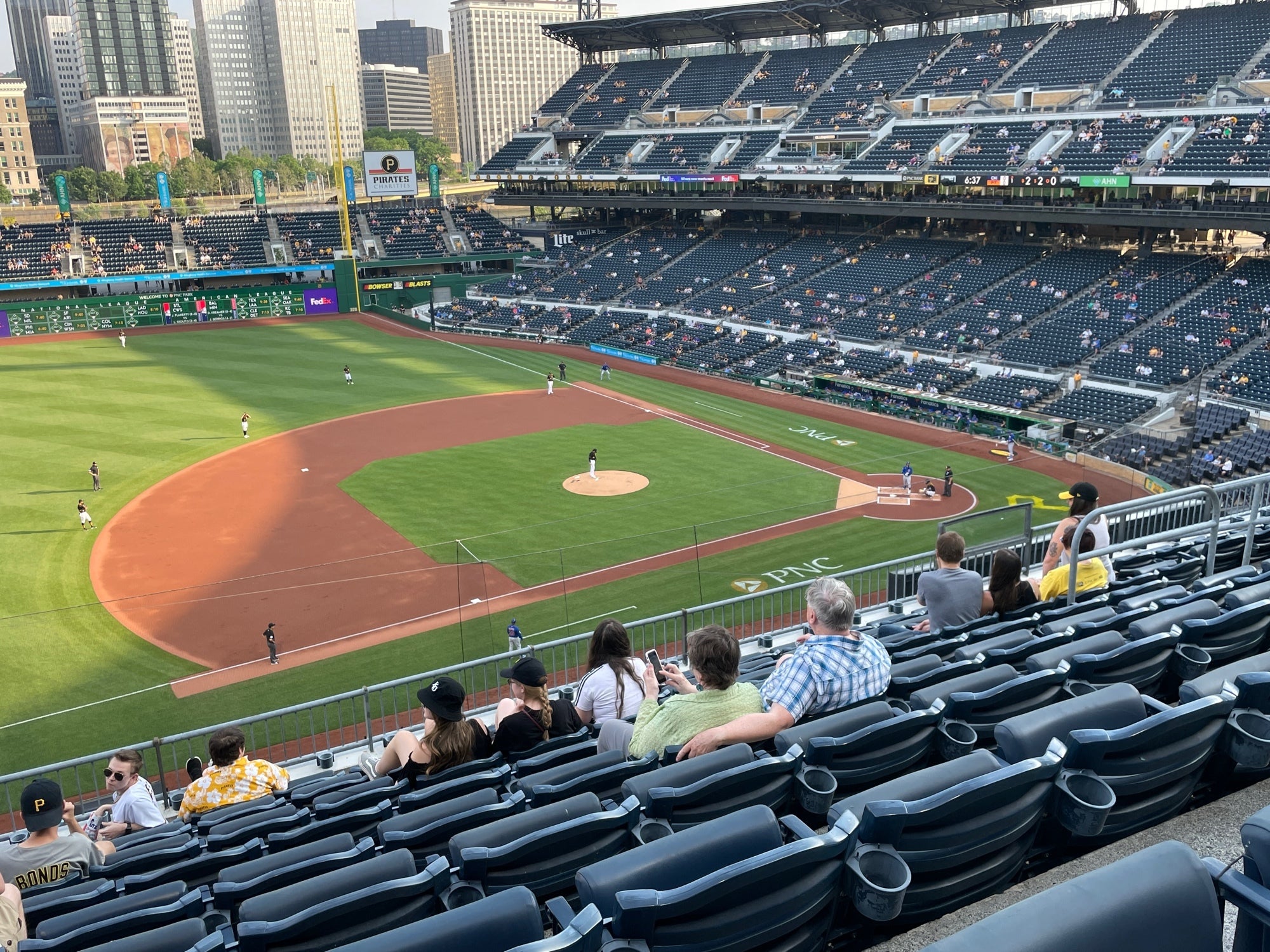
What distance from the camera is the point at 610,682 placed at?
8.34 meters

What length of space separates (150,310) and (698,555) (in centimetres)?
6434

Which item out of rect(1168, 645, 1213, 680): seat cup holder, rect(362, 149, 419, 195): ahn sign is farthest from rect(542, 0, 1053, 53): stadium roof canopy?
rect(1168, 645, 1213, 680): seat cup holder

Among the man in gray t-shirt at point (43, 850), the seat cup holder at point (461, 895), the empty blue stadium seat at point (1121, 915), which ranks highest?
the empty blue stadium seat at point (1121, 915)

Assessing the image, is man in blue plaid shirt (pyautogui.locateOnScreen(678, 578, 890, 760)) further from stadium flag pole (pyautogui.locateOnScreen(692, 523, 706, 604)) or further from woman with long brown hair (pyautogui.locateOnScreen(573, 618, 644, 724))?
stadium flag pole (pyautogui.locateOnScreen(692, 523, 706, 604))

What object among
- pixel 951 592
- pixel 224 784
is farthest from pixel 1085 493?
pixel 224 784

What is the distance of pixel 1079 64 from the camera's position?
2195 inches

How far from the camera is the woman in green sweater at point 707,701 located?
19.3ft

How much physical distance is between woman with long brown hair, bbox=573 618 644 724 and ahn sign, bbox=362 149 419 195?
7816cm

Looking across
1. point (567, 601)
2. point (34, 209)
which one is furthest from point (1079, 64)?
point (34, 209)

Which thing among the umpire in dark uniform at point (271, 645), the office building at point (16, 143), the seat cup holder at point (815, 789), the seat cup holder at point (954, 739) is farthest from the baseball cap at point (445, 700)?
the office building at point (16, 143)

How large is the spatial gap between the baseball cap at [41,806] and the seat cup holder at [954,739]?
6.02m

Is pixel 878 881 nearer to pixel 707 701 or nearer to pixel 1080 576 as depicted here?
pixel 707 701

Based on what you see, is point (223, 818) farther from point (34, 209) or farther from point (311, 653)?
point (34, 209)

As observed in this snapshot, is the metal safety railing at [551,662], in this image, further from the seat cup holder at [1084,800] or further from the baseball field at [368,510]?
the seat cup holder at [1084,800]
